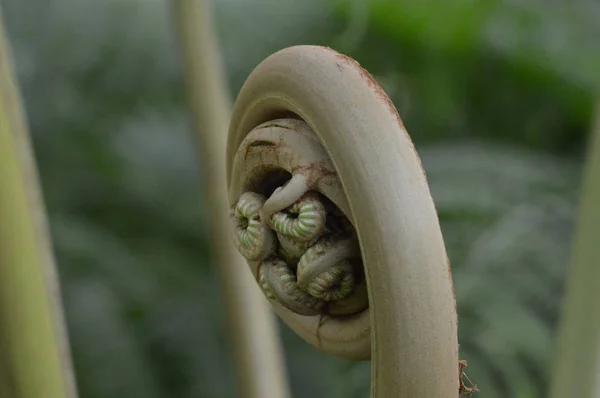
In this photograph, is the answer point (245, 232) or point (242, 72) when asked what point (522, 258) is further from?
point (245, 232)

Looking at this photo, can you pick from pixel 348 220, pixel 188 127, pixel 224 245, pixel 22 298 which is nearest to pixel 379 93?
pixel 348 220

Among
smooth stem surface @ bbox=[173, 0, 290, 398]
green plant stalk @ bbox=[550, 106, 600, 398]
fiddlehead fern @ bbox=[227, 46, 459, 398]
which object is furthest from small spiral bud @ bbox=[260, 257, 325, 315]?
smooth stem surface @ bbox=[173, 0, 290, 398]

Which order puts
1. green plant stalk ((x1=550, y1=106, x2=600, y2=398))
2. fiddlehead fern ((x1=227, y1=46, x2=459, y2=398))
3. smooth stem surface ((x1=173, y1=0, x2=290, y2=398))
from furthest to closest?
smooth stem surface ((x1=173, y1=0, x2=290, y2=398)) → green plant stalk ((x1=550, y1=106, x2=600, y2=398)) → fiddlehead fern ((x1=227, y1=46, x2=459, y2=398))

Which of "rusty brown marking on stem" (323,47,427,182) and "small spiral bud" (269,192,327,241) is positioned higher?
"rusty brown marking on stem" (323,47,427,182)

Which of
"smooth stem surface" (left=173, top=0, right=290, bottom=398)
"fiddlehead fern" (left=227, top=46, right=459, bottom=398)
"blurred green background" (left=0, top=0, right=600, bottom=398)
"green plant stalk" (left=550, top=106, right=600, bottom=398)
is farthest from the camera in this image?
"blurred green background" (left=0, top=0, right=600, bottom=398)

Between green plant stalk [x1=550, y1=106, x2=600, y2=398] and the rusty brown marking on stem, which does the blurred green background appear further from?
the rusty brown marking on stem

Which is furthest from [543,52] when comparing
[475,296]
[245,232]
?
[245,232]

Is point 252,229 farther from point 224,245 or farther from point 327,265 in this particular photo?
point 224,245

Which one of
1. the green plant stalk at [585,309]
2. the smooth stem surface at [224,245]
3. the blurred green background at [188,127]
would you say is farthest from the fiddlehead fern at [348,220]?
the blurred green background at [188,127]

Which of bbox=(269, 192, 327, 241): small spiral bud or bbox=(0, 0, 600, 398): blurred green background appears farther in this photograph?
bbox=(0, 0, 600, 398): blurred green background
